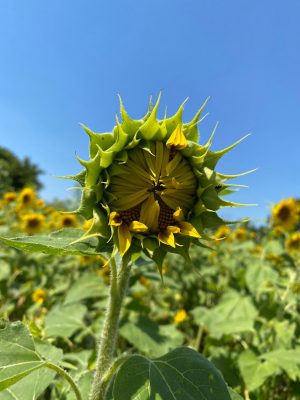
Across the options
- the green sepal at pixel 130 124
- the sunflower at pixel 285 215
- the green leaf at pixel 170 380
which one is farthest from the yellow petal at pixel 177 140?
the sunflower at pixel 285 215

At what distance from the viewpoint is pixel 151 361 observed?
4.64 ft

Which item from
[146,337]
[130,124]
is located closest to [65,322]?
[146,337]

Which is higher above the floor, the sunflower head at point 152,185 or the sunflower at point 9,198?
the sunflower at point 9,198

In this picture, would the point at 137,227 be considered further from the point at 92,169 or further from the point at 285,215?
the point at 285,215

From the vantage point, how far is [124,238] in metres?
1.43

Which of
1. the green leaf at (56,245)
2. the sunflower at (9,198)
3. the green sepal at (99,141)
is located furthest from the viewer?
the sunflower at (9,198)

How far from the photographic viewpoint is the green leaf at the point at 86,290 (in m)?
3.75

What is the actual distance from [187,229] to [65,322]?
181 centimetres

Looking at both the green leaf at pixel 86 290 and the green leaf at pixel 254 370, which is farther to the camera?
the green leaf at pixel 86 290

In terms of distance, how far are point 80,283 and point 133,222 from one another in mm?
2849

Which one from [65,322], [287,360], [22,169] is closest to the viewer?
[287,360]

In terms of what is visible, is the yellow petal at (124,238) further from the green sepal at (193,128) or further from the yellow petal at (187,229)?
the green sepal at (193,128)

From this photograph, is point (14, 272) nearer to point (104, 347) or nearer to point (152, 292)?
point (152, 292)

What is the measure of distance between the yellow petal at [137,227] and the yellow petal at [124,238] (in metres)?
0.02
